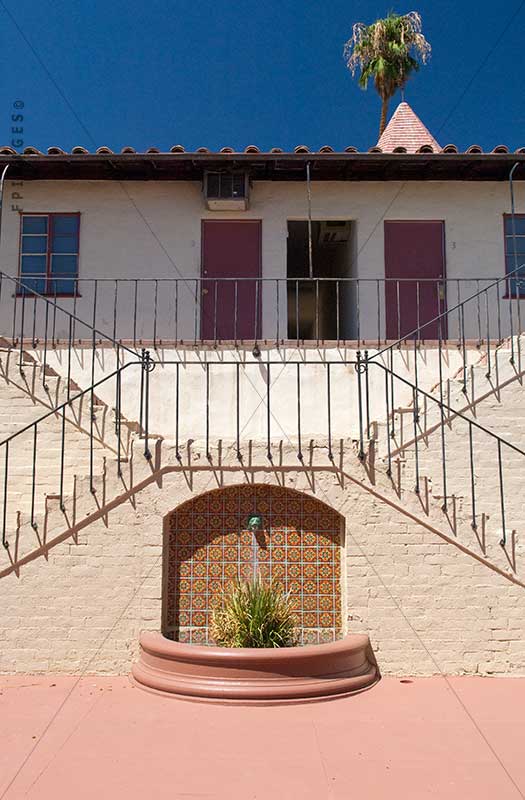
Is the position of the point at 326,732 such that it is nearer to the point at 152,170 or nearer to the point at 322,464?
the point at 322,464

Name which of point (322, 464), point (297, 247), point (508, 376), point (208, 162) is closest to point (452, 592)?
point (322, 464)

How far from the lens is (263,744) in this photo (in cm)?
507

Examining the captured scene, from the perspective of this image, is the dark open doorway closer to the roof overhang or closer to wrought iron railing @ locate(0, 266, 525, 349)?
wrought iron railing @ locate(0, 266, 525, 349)

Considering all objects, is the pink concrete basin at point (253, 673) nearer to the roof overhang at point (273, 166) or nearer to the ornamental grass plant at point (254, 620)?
the ornamental grass plant at point (254, 620)

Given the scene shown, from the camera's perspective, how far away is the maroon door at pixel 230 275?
1197 centimetres

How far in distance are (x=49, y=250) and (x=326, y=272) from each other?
6741 mm

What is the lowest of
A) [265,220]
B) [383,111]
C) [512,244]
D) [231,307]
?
[231,307]

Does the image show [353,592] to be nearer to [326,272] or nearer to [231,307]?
[231,307]

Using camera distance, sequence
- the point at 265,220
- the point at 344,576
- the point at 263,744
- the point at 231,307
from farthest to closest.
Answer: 1. the point at 265,220
2. the point at 231,307
3. the point at 344,576
4. the point at 263,744

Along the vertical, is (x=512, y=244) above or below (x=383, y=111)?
below

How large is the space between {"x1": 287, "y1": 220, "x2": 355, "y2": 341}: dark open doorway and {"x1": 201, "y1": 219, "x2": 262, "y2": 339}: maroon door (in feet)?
2.50

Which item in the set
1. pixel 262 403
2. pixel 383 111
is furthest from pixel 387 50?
pixel 262 403

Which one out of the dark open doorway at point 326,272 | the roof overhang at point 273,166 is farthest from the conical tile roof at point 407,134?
the roof overhang at point 273,166

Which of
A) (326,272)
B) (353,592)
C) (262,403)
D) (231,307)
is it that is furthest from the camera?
(326,272)
